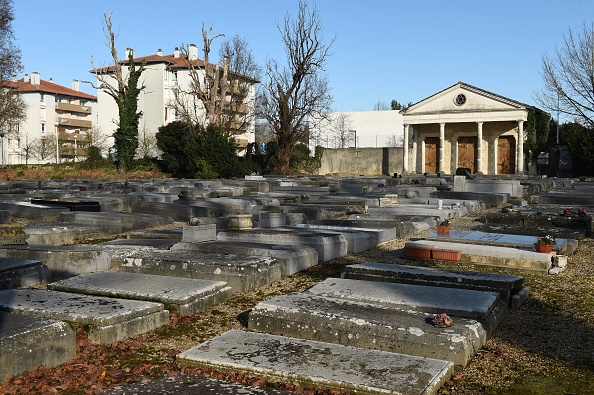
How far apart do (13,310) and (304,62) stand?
37267 millimetres

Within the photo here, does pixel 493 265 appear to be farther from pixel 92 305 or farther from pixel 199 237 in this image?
pixel 92 305

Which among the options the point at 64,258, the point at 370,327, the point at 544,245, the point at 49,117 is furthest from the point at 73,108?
the point at 370,327

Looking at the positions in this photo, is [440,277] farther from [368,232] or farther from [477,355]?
[368,232]

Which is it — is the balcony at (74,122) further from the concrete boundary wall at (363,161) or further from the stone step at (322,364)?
the stone step at (322,364)

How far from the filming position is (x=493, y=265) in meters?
8.33

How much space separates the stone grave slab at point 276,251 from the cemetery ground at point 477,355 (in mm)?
732

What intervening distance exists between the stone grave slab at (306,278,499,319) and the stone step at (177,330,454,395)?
3.54ft

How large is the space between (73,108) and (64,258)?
261 feet

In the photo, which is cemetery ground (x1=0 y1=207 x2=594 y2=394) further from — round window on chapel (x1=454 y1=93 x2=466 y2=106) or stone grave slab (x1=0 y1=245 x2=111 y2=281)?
round window on chapel (x1=454 y1=93 x2=466 y2=106)

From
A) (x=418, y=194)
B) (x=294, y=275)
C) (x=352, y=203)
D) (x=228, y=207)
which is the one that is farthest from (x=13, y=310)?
(x=418, y=194)

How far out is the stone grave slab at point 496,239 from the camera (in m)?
8.92

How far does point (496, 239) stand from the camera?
9.36 meters

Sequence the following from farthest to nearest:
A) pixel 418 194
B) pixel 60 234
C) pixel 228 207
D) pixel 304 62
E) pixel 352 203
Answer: pixel 304 62, pixel 418 194, pixel 352 203, pixel 228 207, pixel 60 234

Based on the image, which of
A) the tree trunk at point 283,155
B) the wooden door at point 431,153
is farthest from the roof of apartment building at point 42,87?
the wooden door at point 431,153
